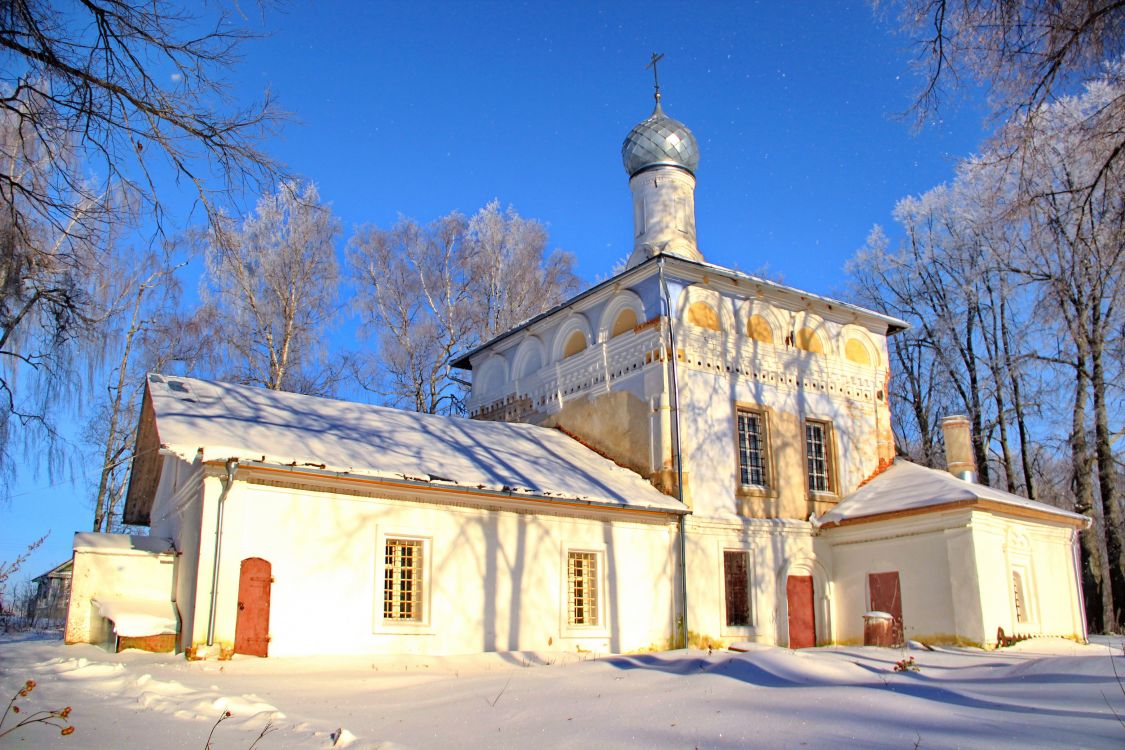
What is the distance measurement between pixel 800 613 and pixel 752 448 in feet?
10.7

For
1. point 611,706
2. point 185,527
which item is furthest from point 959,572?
point 185,527

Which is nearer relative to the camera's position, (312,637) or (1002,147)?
(1002,147)

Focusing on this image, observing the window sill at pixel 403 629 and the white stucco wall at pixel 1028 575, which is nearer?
the window sill at pixel 403 629

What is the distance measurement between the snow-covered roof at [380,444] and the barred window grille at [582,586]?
1.07 metres

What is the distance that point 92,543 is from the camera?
487 inches

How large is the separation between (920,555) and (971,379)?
11081 millimetres

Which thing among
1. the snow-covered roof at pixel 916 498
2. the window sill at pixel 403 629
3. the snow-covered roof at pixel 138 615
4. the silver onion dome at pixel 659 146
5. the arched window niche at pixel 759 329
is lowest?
the window sill at pixel 403 629

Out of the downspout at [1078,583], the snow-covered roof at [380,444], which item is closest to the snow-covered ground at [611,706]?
the snow-covered roof at [380,444]

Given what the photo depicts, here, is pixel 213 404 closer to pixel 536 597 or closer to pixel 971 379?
pixel 536 597

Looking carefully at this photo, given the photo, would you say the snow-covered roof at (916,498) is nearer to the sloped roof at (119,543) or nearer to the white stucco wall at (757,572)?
the white stucco wall at (757,572)

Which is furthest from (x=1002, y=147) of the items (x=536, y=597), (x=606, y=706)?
(x=536, y=597)

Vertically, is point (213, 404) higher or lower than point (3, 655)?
higher

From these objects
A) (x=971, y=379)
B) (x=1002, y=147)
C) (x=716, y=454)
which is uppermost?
(x=971, y=379)

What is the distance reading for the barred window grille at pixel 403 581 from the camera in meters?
12.6
